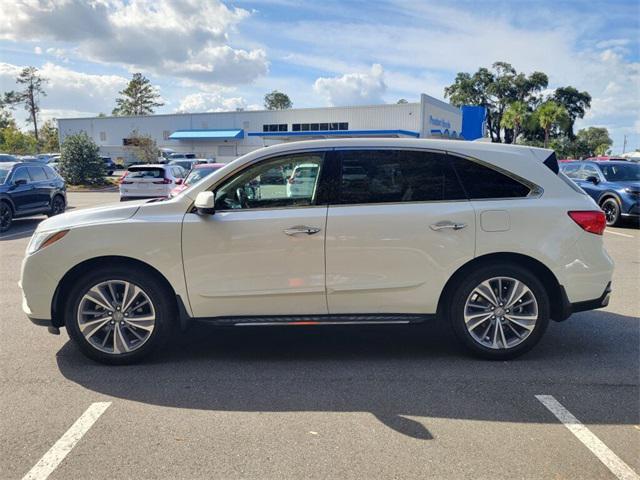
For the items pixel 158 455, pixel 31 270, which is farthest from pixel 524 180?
pixel 31 270

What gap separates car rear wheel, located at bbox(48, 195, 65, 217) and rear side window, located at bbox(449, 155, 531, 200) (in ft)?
42.3

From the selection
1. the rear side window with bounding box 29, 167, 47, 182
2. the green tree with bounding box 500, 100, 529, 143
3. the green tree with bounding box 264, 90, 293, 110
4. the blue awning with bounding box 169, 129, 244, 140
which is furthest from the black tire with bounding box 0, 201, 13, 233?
the green tree with bounding box 264, 90, 293, 110

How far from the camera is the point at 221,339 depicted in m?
4.87

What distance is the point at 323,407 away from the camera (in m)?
3.51

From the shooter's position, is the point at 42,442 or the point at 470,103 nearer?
the point at 42,442

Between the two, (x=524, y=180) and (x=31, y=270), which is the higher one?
(x=524, y=180)

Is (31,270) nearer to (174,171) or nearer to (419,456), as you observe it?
(419,456)

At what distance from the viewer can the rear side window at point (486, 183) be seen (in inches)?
166

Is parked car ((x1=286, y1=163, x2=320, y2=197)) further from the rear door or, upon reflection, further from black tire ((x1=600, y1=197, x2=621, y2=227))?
black tire ((x1=600, y1=197, x2=621, y2=227))

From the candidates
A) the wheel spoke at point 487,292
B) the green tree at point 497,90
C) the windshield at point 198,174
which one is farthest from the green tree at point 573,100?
the wheel spoke at point 487,292

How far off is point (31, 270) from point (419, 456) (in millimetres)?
3312

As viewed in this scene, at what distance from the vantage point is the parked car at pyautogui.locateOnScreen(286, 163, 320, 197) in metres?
4.18

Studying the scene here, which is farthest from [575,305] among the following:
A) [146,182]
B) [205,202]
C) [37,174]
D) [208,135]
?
[208,135]

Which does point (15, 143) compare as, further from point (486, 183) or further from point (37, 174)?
point (486, 183)
